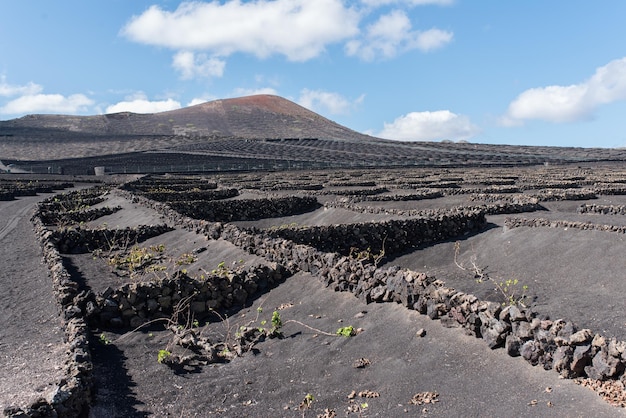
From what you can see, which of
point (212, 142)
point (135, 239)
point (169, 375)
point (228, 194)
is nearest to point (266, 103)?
point (212, 142)

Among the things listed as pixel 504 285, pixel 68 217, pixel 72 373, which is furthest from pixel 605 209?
pixel 68 217

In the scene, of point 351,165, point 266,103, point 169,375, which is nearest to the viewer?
point 169,375

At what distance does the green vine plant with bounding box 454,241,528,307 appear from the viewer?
1147 cm

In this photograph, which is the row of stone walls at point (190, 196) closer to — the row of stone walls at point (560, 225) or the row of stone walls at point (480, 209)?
the row of stone walls at point (480, 209)

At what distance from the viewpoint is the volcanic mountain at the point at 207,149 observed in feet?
291

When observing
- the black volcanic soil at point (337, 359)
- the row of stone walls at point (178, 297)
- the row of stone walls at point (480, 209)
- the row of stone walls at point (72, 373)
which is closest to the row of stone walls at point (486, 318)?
the black volcanic soil at point (337, 359)

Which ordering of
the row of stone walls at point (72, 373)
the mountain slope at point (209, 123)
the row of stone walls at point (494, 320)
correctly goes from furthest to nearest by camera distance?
the mountain slope at point (209, 123)
the row of stone walls at point (72, 373)
the row of stone walls at point (494, 320)

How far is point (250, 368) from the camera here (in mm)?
8211

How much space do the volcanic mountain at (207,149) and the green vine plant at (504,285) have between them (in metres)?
69.9

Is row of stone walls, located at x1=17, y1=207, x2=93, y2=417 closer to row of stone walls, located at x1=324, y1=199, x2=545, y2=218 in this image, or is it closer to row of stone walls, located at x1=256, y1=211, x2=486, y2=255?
row of stone walls, located at x1=256, y1=211, x2=486, y2=255

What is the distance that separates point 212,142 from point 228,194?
7996cm

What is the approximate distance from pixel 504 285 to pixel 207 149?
95521mm

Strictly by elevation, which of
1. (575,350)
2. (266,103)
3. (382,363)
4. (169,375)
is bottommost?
(169,375)

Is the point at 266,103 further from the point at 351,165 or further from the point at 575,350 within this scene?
the point at 575,350
